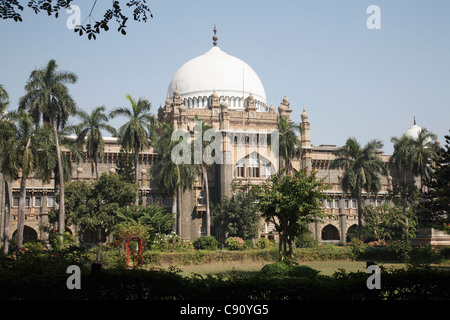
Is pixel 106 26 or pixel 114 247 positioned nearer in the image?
pixel 106 26

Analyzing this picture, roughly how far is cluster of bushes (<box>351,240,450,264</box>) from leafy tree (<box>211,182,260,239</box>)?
16.3 m

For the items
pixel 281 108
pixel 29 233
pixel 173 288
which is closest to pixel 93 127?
pixel 29 233

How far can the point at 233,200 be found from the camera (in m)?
56.5

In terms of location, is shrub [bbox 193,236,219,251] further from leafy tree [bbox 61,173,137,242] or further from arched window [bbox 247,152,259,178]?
arched window [bbox 247,152,259,178]

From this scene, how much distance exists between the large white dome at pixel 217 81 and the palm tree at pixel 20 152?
106 ft

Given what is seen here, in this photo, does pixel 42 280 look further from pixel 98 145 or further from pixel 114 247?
pixel 98 145

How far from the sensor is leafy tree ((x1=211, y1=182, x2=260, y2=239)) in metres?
55.1

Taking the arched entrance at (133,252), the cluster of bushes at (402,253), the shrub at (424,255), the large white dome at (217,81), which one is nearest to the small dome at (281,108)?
the large white dome at (217,81)

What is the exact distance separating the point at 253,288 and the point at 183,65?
219ft

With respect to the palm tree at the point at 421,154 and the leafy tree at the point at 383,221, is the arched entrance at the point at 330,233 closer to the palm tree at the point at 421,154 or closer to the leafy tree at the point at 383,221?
the leafy tree at the point at 383,221

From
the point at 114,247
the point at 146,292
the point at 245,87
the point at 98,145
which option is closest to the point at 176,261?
the point at 114,247

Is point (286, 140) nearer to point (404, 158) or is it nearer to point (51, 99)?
point (404, 158)

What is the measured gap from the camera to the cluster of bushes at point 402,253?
34.4 meters
